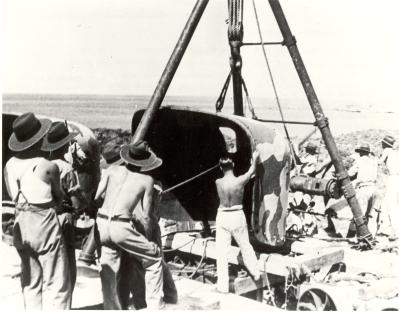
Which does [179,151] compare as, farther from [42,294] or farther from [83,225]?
[42,294]

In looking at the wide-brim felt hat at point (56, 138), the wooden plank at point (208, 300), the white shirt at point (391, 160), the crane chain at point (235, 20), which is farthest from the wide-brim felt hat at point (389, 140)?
the wide-brim felt hat at point (56, 138)

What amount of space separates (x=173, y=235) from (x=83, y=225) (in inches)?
61.7

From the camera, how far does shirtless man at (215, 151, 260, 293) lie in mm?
6953

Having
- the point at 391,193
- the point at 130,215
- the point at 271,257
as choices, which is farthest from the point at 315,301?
the point at 391,193

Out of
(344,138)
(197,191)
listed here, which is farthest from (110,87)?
(197,191)

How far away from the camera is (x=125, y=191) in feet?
18.5

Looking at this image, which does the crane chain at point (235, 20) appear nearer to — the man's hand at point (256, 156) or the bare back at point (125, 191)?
the man's hand at point (256, 156)

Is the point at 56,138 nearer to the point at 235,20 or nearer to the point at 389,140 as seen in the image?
the point at 235,20

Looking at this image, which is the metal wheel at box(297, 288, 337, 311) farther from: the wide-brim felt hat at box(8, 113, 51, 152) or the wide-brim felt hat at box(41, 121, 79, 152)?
the wide-brim felt hat at box(8, 113, 51, 152)

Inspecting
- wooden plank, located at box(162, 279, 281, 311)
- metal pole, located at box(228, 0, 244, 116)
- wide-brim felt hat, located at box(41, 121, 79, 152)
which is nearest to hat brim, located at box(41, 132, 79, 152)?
wide-brim felt hat, located at box(41, 121, 79, 152)

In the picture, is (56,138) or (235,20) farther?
(235,20)

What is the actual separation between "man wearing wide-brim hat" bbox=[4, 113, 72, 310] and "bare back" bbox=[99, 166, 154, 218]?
0.54 meters

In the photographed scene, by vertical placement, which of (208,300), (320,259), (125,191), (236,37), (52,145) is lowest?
(320,259)

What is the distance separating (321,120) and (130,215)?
430 centimetres
